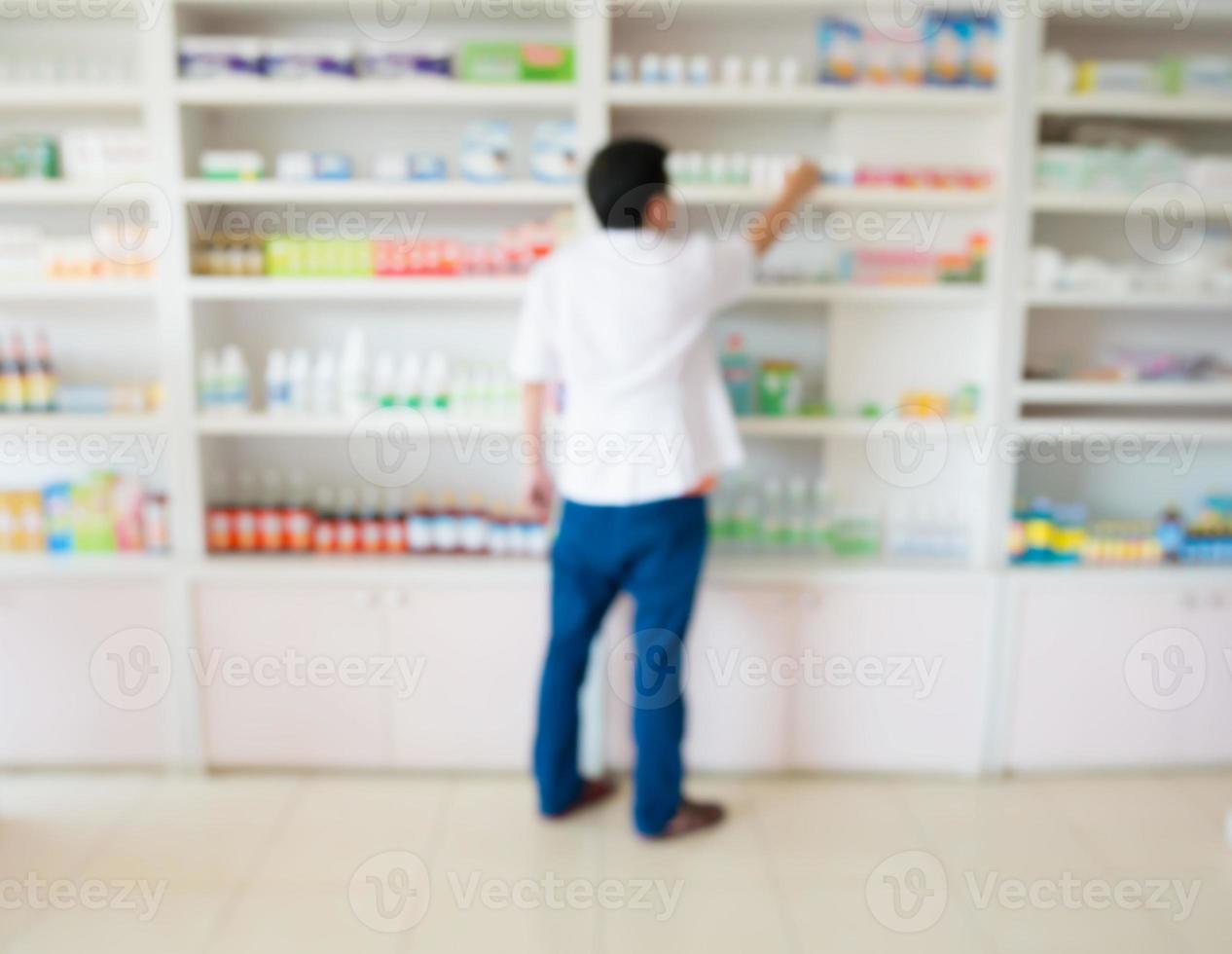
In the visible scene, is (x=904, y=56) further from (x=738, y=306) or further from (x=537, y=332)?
(x=537, y=332)

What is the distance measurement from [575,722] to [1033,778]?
55.8 inches

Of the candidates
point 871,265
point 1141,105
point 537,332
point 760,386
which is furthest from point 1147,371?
point 537,332

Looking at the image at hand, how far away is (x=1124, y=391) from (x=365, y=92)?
233 cm

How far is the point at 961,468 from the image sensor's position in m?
3.12

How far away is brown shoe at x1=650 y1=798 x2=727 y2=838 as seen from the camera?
2680 mm

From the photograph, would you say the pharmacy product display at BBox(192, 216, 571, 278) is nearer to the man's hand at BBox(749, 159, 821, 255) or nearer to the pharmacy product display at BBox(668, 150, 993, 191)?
the pharmacy product display at BBox(668, 150, 993, 191)

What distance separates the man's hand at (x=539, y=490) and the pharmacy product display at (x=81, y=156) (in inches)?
55.5

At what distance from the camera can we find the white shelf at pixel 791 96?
2762 millimetres

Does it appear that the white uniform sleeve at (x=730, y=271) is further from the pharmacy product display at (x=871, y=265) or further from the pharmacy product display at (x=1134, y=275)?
the pharmacy product display at (x=1134, y=275)

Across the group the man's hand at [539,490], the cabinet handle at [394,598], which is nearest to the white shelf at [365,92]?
the man's hand at [539,490]

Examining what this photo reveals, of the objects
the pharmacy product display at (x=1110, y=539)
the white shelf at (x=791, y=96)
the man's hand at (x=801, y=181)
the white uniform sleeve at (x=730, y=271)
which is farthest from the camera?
the pharmacy product display at (x=1110, y=539)

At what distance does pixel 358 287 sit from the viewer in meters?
2.86

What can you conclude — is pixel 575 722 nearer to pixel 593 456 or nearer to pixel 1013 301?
pixel 593 456

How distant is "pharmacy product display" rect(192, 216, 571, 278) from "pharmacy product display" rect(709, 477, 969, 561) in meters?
0.93
